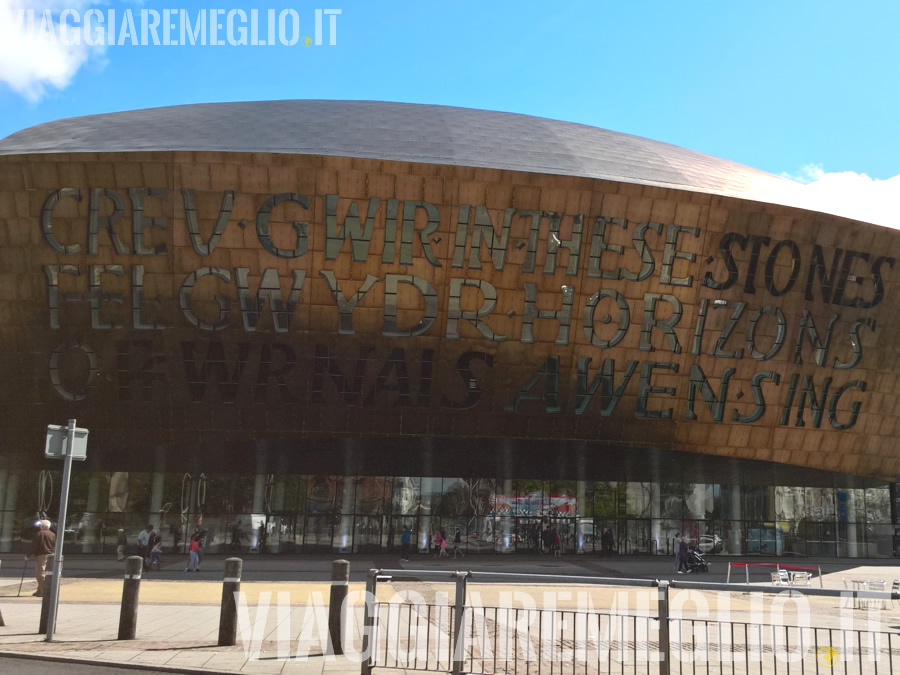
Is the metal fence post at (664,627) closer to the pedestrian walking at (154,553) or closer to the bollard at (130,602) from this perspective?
the bollard at (130,602)

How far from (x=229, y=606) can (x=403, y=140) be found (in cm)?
2195

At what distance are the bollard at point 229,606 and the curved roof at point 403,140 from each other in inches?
734

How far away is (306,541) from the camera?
35.7 m

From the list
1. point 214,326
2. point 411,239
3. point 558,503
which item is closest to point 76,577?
point 214,326

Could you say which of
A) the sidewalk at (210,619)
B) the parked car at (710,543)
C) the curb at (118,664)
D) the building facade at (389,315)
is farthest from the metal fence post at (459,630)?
the parked car at (710,543)

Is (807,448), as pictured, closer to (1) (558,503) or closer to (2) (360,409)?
(1) (558,503)

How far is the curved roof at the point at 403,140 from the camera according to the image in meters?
28.3

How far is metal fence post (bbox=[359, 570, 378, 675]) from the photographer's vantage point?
31.1 feet

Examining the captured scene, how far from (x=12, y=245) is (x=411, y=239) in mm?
14152

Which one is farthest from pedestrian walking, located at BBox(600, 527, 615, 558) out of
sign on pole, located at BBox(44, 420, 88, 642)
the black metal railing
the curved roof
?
sign on pole, located at BBox(44, 420, 88, 642)

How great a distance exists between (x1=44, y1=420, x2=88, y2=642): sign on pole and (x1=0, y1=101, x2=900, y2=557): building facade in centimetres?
1604

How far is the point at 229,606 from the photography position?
11.4m

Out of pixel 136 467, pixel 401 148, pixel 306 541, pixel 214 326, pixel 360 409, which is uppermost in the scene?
pixel 401 148

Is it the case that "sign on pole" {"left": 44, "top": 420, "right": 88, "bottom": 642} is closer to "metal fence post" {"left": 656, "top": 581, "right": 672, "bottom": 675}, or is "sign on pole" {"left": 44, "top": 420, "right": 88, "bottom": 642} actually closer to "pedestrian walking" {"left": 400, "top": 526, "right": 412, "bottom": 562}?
"metal fence post" {"left": 656, "top": 581, "right": 672, "bottom": 675}
